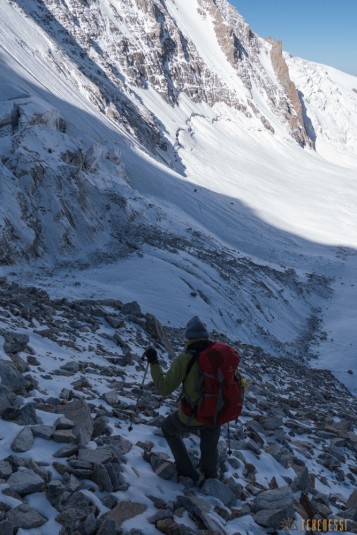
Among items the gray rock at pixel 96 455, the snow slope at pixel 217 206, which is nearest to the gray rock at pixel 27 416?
the gray rock at pixel 96 455

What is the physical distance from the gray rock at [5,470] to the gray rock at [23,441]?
12.3 inches

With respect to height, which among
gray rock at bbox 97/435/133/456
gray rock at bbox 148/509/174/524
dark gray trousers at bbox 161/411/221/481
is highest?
dark gray trousers at bbox 161/411/221/481

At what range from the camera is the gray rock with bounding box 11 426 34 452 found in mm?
4766

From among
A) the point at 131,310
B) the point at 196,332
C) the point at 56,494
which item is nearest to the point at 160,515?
the point at 56,494

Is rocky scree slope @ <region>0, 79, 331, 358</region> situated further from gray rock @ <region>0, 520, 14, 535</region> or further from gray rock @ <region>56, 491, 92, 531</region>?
gray rock @ <region>0, 520, 14, 535</region>

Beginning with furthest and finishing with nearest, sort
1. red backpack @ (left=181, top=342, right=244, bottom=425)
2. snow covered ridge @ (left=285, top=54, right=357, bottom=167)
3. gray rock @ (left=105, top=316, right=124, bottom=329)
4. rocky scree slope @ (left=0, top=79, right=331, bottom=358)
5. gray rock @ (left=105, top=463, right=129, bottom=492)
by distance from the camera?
1. snow covered ridge @ (left=285, top=54, right=357, bottom=167)
2. rocky scree slope @ (left=0, top=79, right=331, bottom=358)
3. gray rock @ (left=105, top=316, right=124, bottom=329)
4. red backpack @ (left=181, top=342, right=244, bottom=425)
5. gray rock @ (left=105, top=463, right=129, bottom=492)

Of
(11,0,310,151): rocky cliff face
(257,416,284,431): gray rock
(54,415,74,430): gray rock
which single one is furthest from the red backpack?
(11,0,310,151): rocky cliff face

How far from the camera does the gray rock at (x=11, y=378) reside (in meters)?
5.97

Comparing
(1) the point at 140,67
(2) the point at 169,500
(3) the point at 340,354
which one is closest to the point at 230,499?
(2) the point at 169,500

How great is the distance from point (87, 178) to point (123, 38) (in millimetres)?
43909

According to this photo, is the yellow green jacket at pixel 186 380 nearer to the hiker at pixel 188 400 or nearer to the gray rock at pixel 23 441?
the hiker at pixel 188 400

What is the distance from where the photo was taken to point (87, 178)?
22.7 m

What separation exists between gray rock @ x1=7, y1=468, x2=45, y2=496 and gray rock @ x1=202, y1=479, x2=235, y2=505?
5.61 ft

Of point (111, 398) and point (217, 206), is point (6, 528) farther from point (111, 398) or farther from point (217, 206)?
point (217, 206)
